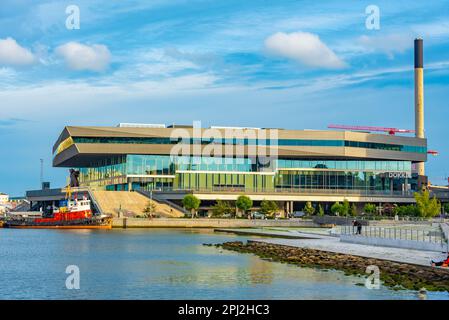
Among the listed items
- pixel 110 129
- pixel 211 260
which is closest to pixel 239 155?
pixel 110 129

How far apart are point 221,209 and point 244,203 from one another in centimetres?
438

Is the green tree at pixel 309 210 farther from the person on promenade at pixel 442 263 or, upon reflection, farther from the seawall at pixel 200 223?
the person on promenade at pixel 442 263

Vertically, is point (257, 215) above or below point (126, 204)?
below

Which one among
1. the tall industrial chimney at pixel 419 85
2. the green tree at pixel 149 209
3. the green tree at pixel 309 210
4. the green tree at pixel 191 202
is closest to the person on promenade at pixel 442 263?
the green tree at pixel 149 209

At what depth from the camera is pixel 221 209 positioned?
134 metres

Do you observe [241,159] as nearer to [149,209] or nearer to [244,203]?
[244,203]

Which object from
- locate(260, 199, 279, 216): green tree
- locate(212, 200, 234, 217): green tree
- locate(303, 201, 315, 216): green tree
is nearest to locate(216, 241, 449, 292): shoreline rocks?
locate(212, 200, 234, 217): green tree

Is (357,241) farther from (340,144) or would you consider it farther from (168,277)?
(340,144)

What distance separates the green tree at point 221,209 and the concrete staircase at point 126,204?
21.0 feet

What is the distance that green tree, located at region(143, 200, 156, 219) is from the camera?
399ft

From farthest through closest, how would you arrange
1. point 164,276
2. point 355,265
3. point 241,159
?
point 241,159, point 355,265, point 164,276

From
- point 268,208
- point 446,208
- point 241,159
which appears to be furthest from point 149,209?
point 446,208

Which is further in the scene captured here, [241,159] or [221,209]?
[241,159]

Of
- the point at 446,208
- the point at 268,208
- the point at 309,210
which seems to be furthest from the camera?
the point at 446,208
